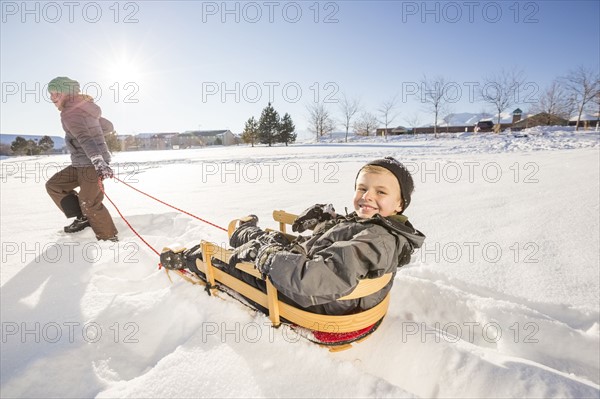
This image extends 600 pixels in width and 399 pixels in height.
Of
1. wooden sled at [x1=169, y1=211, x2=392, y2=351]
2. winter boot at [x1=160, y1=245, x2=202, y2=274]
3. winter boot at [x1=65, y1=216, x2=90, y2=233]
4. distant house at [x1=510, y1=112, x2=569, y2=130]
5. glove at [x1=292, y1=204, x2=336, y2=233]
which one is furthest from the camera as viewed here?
distant house at [x1=510, y1=112, x2=569, y2=130]

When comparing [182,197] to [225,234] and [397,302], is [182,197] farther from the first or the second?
→ [397,302]

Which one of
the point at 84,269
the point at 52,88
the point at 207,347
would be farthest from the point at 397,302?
the point at 52,88

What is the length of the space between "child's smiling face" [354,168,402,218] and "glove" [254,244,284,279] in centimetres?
56

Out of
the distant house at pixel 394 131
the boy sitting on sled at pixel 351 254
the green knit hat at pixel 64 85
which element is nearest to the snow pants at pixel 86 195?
the green knit hat at pixel 64 85

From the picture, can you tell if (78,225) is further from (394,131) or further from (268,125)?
(394,131)

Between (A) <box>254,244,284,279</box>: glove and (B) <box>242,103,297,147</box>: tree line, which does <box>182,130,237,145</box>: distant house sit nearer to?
(B) <box>242,103,297,147</box>: tree line

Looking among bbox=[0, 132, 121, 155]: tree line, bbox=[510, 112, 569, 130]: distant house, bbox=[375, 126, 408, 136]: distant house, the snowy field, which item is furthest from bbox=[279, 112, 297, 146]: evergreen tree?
the snowy field

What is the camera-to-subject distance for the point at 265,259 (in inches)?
59.7

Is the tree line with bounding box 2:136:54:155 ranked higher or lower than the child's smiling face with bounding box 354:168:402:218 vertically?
higher

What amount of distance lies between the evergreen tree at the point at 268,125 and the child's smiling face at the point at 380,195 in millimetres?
40316

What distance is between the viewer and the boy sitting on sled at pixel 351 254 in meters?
1.32

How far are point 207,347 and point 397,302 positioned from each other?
1.32m

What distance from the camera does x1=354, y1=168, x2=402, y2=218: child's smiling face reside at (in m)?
1.71

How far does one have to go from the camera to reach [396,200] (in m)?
1.74
